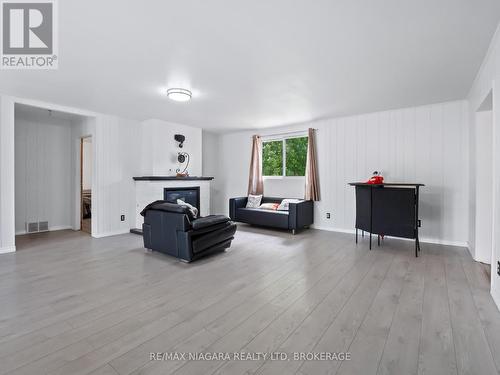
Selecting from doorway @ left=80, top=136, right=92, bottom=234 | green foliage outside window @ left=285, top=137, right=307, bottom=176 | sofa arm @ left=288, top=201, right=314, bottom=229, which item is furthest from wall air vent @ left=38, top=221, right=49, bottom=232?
green foliage outside window @ left=285, top=137, right=307, bottom=176

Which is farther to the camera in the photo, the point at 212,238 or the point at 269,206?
the point at 269,206

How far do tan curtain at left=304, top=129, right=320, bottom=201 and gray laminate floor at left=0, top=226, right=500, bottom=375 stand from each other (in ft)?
6.56

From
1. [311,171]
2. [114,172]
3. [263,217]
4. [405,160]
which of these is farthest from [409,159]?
[114,172]

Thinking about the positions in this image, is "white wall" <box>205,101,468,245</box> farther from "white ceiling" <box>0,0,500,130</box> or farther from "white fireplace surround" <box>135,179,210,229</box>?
"white fireplace surround" <box>135,179,210,229</box>

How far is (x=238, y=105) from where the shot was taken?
433cm

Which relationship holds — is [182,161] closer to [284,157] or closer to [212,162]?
[212,162]

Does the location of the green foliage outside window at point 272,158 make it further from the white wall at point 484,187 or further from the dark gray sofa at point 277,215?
the white wall at point 484,187

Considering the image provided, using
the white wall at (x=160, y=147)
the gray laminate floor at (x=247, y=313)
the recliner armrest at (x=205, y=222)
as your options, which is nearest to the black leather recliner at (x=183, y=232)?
the recliner armrest at (x=205, y=222)

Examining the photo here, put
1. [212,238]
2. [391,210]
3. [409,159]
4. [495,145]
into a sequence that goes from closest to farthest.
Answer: [495,145], [212,238], [391,210], [409,159]

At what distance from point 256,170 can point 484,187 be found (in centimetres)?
425

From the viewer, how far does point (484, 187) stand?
124 inches

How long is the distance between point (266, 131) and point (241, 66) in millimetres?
3488

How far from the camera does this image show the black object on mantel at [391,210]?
138 inches

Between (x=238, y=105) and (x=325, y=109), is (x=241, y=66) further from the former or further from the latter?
(x=325, y=109)
